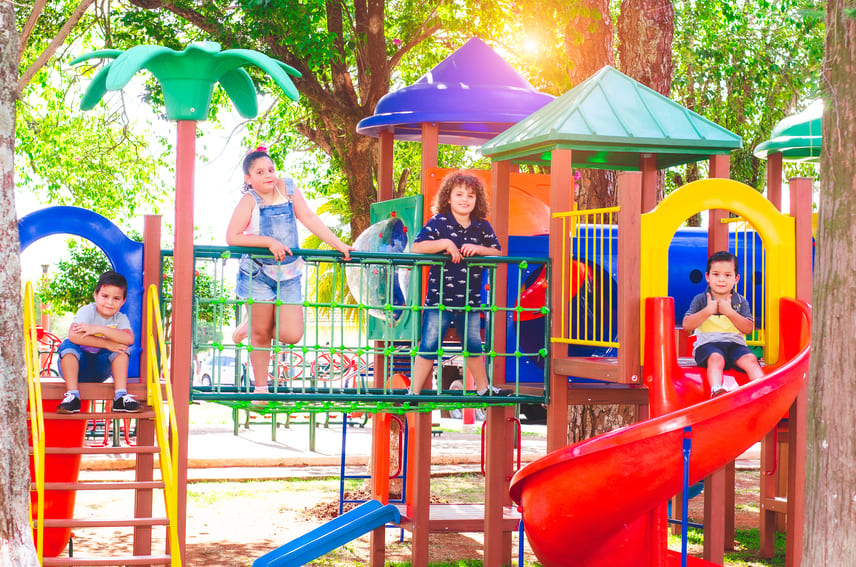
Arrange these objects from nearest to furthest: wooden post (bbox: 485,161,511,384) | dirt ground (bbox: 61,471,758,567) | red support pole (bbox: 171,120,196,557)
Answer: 1. red support pole (bbox: 171,120,196,557)
2. wooden post (bbox: 485,161,511,384)
3. dirt ground (bbox: 61,471,758,567)

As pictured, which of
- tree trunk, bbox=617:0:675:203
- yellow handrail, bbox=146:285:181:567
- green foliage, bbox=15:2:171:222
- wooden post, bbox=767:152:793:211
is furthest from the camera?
green foliage, bbox=15:2:171:222

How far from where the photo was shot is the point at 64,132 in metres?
15.7

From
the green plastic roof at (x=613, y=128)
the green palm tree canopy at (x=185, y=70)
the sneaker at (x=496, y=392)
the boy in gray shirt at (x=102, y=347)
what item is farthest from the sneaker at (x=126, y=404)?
the green plastic roof at (x=613, y=128)

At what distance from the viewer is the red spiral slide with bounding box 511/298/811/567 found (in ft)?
19.0

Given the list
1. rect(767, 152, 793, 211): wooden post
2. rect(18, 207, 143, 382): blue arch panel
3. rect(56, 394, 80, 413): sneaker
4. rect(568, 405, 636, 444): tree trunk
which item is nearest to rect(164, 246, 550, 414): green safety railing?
rect(18, 207, 143, 382): blue arch panel

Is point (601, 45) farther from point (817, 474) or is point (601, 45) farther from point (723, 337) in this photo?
point (817, 474)

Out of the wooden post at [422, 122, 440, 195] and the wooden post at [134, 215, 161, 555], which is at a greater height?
the wooden post at [422, 122, 440, 195]

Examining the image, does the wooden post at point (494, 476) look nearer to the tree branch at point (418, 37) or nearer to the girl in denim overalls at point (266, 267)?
the girl in denim overalls at point (266, 267)

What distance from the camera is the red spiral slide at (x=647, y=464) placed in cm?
580

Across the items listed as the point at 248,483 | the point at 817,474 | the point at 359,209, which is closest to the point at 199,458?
the point at 248,483

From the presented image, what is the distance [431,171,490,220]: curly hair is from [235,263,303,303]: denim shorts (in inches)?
50.9

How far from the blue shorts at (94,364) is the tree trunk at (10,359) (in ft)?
5.85

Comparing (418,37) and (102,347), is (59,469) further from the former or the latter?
(418,37)

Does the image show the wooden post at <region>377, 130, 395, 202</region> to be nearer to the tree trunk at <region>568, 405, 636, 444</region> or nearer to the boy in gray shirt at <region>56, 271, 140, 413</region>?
the tree trunk at <region>568, 405, 636, 444</region>
